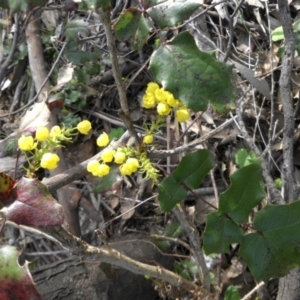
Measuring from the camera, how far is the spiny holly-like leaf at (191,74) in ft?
2.55

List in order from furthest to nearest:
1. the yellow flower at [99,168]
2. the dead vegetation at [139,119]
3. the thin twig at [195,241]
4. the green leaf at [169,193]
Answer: the dead vegetation at [139,119]
the thin twig at [195,241]
the green leaf at [169,193]
the yellow flower at [99,168]

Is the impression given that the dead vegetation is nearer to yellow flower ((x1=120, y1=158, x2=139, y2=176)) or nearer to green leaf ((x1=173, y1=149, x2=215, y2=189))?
green leaf ((x1=173, y1=149, x2=215, y2=189))

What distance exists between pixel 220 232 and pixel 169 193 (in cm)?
14

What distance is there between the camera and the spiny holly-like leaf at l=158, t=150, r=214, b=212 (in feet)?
3.30

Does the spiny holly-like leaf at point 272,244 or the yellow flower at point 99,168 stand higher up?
the yellow flower at point 99,168

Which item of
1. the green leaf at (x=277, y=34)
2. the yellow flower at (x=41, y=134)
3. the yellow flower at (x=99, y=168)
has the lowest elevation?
the green leaf at (x=277, y=34)

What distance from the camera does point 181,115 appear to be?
0.93 metres

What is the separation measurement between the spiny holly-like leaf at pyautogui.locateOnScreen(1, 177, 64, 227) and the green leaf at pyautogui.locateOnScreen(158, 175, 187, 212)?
269mm

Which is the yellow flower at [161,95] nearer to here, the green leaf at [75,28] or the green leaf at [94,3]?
the green leaf at [94,3]

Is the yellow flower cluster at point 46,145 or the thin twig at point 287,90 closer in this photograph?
the yellow flower cluster at point 46,145

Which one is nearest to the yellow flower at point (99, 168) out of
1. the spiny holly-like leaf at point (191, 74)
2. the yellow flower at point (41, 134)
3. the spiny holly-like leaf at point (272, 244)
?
the yellow flower at point (41, 134)

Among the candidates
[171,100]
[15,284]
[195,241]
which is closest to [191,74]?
[171,100]

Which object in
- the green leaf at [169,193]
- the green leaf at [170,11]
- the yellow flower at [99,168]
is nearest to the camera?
the green leaf at [170,11]

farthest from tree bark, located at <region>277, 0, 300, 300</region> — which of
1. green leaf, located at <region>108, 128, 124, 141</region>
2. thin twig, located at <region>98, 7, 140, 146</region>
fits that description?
green leaf, located at <region>108, 128, 124, 141</region>
